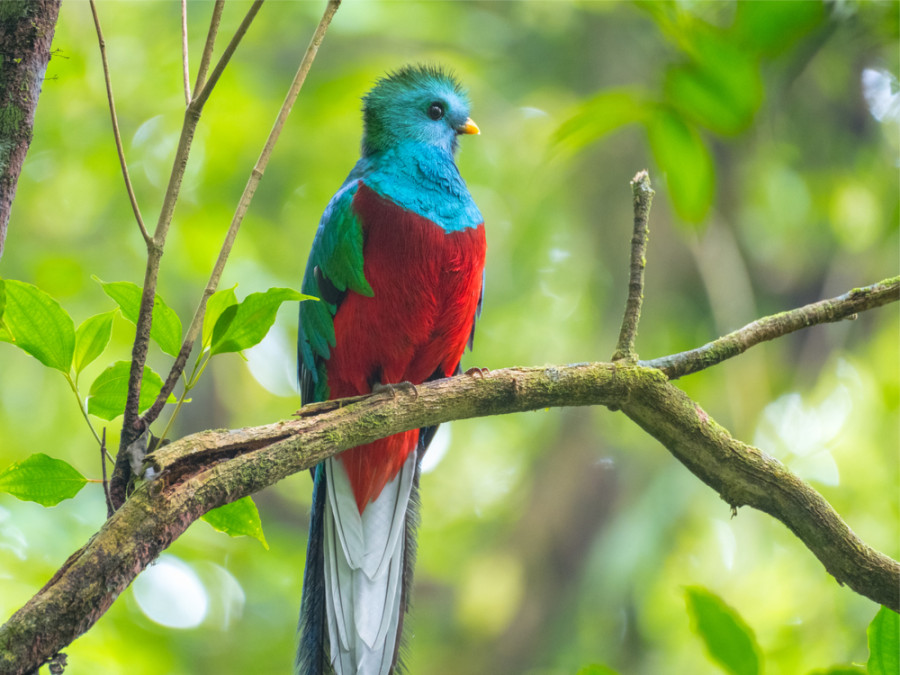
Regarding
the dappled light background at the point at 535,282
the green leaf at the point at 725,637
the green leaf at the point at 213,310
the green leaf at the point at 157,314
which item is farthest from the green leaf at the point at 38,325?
the dappled light background at the point at 535,282

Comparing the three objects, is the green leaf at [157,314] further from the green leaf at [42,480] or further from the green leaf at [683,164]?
the green leaf at [683,164]

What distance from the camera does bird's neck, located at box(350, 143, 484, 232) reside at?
321 cm

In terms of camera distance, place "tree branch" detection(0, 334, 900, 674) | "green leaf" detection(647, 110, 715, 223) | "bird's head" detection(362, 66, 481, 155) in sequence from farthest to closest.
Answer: "bird's head" detection(362, 66, 481, 155)
"green leaf" detection(647, 110, 715, 223)
"tree branch" detection(0, 334, 900, 674)

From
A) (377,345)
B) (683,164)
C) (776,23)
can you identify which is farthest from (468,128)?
(776,23)

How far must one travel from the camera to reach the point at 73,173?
22.1 ft

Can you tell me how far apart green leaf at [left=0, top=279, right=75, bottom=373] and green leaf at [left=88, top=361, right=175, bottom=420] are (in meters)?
0.13

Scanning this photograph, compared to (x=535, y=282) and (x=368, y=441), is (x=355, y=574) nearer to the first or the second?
(x=368, y=441)

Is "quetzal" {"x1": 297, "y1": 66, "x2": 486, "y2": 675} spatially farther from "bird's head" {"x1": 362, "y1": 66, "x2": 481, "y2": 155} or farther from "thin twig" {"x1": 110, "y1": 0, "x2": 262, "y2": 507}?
"thin twig" {"x1": 110, "y1": 0, "x2": 262, "y2": 507}

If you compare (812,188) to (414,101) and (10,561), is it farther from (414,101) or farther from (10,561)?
(10,561)

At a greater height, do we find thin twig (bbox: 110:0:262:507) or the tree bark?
the tree bark

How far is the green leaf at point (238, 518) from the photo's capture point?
179 cm

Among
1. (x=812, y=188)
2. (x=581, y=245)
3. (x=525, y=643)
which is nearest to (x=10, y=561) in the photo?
(x=525, y=643)

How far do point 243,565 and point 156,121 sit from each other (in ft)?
12.9

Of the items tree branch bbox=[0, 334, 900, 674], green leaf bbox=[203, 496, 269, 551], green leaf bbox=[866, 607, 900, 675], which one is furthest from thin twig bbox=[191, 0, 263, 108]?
green leaf bbox=[866, 607, 900, 675]
